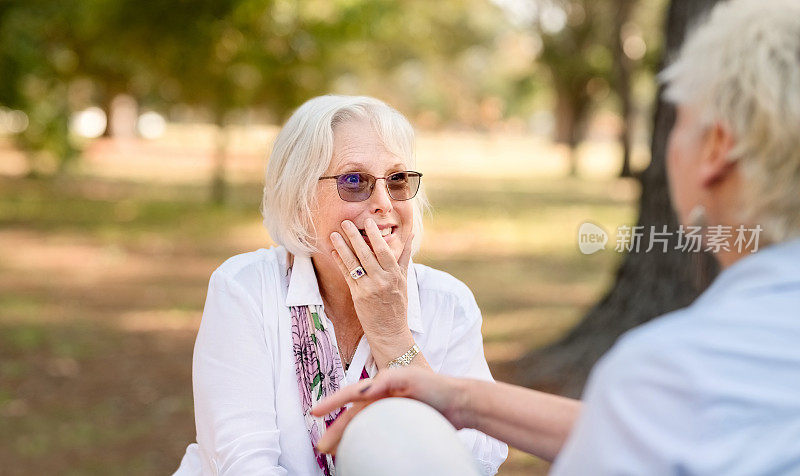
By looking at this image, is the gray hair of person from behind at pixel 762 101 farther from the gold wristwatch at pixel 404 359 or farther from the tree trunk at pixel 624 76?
the tree trunk at pixel 624 76

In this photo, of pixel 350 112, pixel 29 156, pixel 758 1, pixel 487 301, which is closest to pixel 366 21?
pixel 487 301

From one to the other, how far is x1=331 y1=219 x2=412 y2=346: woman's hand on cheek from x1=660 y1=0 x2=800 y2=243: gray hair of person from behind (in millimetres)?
1183

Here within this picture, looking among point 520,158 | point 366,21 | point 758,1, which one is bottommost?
point 520,158

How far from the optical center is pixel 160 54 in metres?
14.9

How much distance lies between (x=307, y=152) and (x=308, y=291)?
42 centimetres

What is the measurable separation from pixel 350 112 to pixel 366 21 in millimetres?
13625

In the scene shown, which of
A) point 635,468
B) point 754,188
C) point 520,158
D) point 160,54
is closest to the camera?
point 635,468

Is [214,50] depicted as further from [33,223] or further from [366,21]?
[33,223]

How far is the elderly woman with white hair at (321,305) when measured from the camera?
94.2 inches

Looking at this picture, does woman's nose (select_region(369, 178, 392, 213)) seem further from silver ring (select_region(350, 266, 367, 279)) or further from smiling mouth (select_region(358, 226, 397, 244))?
silver ring (select_region(350, 266, 367, 279))

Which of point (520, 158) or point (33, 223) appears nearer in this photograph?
point (33, 223)

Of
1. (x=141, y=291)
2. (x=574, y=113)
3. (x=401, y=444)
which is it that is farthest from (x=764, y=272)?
(x=574, y=113)

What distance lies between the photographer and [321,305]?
8.45ft

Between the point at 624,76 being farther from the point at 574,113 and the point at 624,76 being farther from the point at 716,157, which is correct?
the point at 716,157
